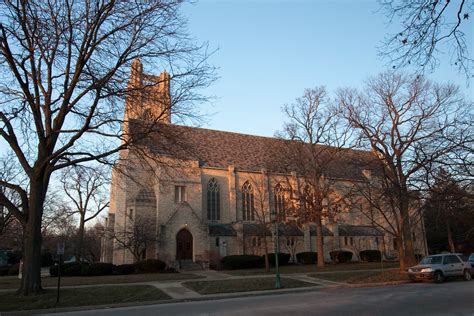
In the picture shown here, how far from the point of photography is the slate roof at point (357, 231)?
44.9m

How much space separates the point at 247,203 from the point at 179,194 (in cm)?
789

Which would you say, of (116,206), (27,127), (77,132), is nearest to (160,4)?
(77,132)

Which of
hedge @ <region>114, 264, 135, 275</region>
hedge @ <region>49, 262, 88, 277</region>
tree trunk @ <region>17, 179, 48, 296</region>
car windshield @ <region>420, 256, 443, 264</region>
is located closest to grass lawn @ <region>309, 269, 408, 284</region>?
car windshield @ <region>420, 256, 443, 264</region>

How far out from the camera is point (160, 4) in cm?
1576

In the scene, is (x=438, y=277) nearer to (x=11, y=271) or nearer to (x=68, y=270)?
(x=68, y=270)

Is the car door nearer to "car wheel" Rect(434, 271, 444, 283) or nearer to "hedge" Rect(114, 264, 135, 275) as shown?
"car wheel" Rect(434, 271, 444, 283)

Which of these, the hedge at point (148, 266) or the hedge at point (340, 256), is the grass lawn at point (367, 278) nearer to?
the hedge at point (148, 266)

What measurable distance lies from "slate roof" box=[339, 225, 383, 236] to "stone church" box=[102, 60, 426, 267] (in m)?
0.12

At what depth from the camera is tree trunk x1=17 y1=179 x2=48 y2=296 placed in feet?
52.2

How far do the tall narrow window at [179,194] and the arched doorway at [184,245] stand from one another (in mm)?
3221

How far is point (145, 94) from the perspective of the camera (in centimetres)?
1694

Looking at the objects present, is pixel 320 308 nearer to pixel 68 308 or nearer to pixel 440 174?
pixel 440 174

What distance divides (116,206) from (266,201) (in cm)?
1526

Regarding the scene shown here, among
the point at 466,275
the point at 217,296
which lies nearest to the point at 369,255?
the point at 466,275
